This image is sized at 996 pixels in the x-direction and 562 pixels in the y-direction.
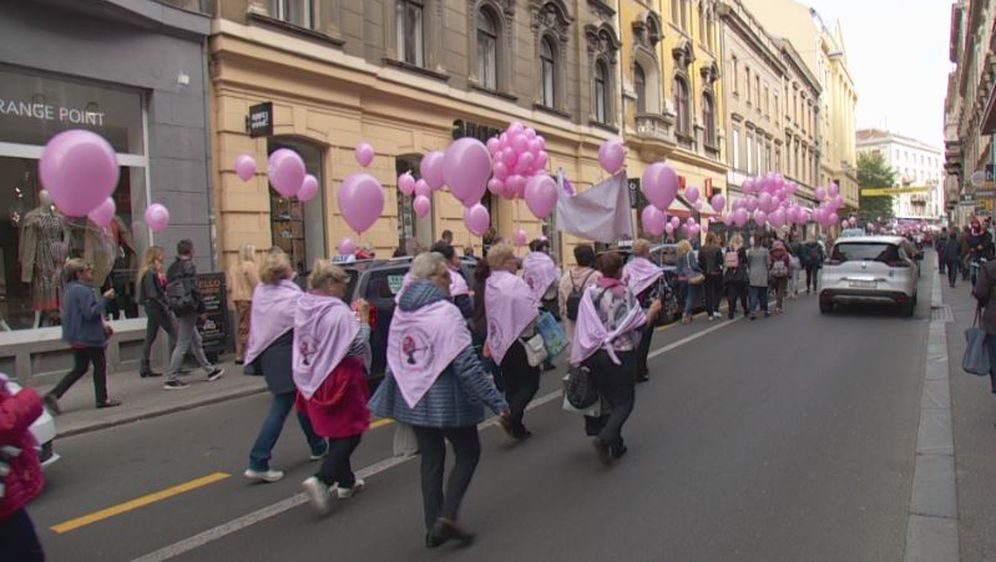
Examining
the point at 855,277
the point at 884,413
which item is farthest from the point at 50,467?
the point at 855,277

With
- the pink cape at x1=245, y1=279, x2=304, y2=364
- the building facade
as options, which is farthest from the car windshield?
the building facade

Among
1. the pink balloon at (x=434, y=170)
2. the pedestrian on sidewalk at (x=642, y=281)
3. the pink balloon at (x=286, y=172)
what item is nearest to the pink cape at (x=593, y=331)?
the pedestrian on sidewalk at (x=642, y=281)

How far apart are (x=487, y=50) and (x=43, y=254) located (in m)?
12.3

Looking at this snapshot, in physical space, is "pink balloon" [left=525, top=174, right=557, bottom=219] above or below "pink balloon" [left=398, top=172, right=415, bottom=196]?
below

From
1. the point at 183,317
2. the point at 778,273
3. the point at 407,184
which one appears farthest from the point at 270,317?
the point at 778,273

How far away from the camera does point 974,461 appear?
561cm

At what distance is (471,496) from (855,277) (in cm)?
1236

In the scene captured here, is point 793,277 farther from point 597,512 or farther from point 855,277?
point 597,512

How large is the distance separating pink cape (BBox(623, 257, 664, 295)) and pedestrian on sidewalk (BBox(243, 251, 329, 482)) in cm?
432

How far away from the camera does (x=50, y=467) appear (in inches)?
249

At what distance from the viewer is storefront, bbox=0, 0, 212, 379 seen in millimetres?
10312

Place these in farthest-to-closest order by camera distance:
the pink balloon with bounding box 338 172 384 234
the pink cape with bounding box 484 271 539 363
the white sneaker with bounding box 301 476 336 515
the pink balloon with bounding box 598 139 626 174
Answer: the pink balloon with bounding box 598 139 626 174 < the pink balloon with bounding box 338 172 384 234 < the pink cape with bounding box 484 271 539 363 < the white sneaker with bounding box 301 476 336 515

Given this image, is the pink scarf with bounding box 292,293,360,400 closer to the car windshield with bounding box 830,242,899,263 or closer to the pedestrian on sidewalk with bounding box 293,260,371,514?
the pedestrian on sidewalk with bounding box 293,260,371,514

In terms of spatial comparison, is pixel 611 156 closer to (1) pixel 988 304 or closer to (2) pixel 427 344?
(1) pixel 988 304
